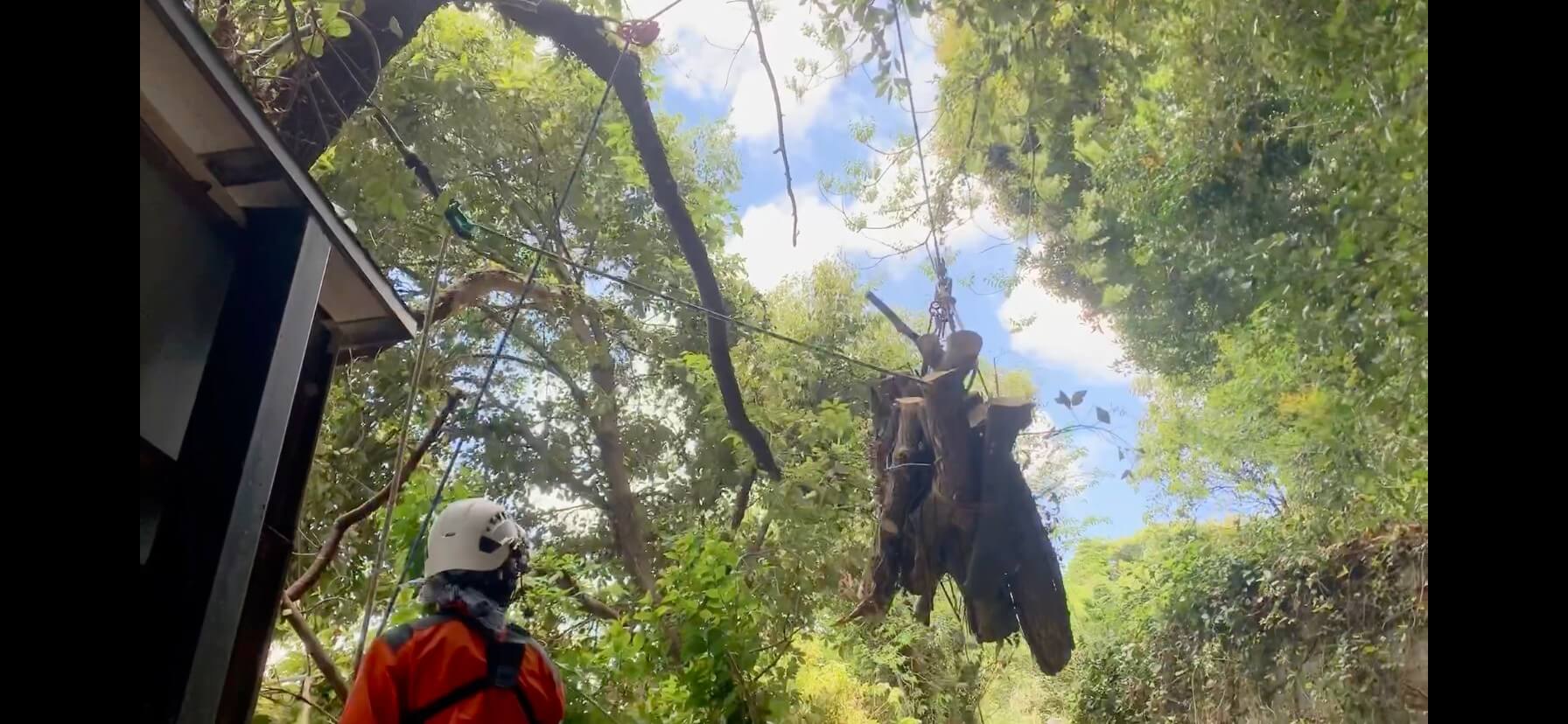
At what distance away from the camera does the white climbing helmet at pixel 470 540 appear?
68.7 inches

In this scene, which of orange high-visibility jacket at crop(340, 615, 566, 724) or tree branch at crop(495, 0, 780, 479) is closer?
orange high-visibility jacket at crop(340, 615, 566, 724)

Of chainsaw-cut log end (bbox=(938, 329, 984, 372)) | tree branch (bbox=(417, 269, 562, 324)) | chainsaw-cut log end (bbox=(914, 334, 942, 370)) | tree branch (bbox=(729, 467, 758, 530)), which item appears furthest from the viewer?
tree branch (bbox=(729, 467, 758, 530))

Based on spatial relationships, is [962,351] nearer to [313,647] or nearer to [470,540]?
[470,540]

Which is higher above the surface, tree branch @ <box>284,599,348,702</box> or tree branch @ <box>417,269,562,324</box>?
tree branch @ <box>417,269,562,324</box>

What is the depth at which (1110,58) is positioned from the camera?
2484mm

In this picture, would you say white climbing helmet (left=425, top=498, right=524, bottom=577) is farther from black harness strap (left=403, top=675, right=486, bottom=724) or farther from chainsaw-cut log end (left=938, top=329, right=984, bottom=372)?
chainsaw-cut log end (left=938, top=329, right=984, bottom=372)

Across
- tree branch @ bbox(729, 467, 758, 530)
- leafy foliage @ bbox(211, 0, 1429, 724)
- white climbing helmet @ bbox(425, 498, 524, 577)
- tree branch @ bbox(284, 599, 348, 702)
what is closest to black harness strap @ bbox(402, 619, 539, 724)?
white climbing helmet @ bbox(425, 498, 524, 577)

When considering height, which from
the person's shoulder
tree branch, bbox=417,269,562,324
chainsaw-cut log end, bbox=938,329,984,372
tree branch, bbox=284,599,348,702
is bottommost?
the person's shoulder

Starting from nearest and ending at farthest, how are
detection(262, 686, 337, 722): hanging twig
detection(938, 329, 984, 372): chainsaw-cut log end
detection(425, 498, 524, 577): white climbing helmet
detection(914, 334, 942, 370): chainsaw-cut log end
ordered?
detection(425, 498, 524, 577): white climbing helmet < detection(262, 686, 337, 722): hanging twig < detection(938, 329, 984, 372): chainsaw-cut log end < detection(914, 334, 942, 370): chainsaw-cut log end

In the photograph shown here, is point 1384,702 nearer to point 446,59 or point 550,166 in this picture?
point 550,166

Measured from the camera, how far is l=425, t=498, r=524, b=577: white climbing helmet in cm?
175

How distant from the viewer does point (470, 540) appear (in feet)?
5.76

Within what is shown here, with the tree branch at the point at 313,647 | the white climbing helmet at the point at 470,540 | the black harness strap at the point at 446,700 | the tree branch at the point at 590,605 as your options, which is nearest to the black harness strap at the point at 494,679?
the black harness strap at the point at 446,700
